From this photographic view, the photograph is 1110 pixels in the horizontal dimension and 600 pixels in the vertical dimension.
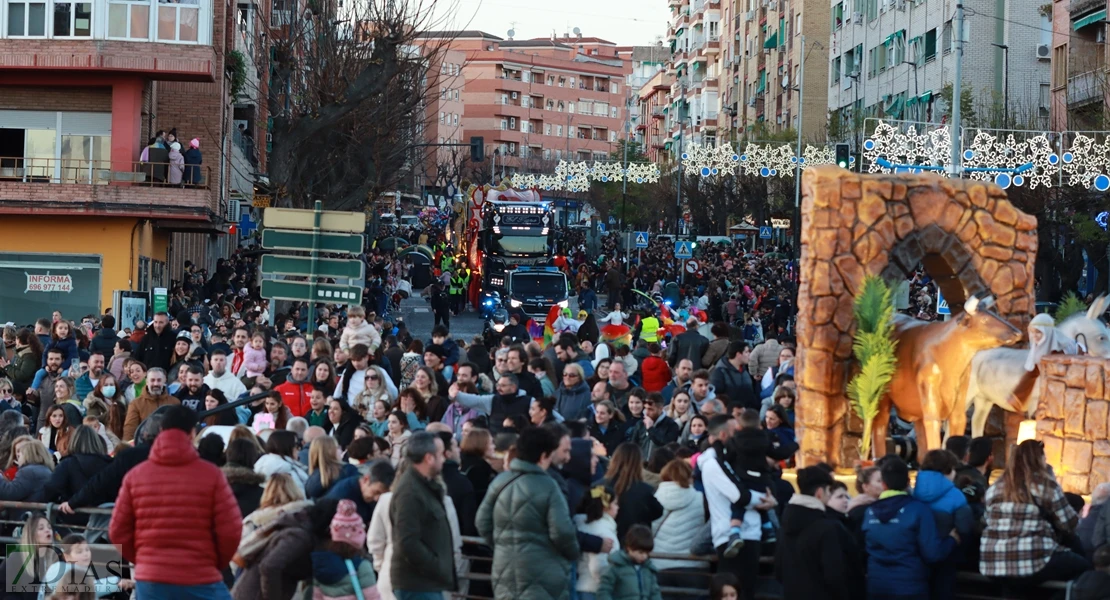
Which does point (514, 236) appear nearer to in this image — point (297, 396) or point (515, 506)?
point (297, 396)

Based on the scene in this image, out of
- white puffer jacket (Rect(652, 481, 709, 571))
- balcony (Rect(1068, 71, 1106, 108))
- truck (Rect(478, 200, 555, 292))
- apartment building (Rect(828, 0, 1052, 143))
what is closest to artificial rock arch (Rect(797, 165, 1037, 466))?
white puffer jacket (Rect(652, 481, 709, 571))

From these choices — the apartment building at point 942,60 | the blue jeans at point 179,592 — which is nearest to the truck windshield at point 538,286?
the apartment building at point 942,60

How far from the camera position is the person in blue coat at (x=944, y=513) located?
1089 centimetres

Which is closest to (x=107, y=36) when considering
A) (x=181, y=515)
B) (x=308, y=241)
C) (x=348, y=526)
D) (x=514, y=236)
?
(x=514, y=236)

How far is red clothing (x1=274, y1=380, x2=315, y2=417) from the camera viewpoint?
1736 cm

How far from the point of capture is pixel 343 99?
4059 centimetres

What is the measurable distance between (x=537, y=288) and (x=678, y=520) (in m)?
37.0

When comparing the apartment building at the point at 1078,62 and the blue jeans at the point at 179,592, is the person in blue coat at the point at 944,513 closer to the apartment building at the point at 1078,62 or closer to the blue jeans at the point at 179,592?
the blue jeans at the point at 179,592

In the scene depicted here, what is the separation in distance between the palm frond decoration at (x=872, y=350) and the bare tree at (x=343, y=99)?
900 inches

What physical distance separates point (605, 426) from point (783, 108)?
8214 centimetres

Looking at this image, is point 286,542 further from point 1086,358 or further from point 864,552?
point 1086,358

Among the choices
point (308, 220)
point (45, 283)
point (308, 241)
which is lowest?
point (45, 283)

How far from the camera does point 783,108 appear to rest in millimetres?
96000

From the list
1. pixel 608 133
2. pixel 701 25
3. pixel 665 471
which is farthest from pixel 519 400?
pixel 608 133
